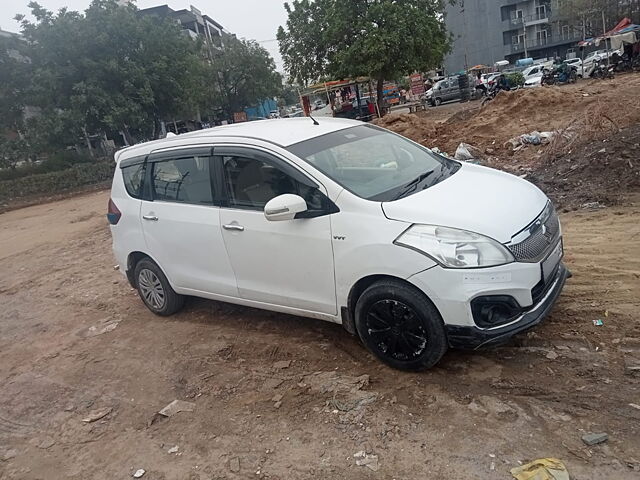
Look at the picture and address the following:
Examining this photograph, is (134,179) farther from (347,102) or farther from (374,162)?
(347,102)

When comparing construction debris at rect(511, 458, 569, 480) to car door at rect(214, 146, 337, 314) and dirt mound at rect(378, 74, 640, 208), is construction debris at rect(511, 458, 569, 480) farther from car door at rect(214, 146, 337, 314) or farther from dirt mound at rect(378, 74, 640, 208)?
dirt mound at rect(378, 74, 640, 208)

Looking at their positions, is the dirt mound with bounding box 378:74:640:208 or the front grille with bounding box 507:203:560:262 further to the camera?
the dirt mound with bounding box 378:74:640:208

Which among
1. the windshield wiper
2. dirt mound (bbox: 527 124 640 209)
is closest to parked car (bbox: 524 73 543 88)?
dirt mound (bbox: 527 124 640 209)

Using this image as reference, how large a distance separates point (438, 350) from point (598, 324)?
54.1 inches

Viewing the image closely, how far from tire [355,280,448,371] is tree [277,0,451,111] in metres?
26.9

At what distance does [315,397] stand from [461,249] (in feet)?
4.82

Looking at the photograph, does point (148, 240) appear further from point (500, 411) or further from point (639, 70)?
point (639, 70)

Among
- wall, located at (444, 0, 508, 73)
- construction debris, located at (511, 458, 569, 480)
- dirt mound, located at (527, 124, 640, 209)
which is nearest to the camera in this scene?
construction debris, located at (511, 458, 569, 480)

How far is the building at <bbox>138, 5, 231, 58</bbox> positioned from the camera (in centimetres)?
4841

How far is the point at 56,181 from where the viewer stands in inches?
917

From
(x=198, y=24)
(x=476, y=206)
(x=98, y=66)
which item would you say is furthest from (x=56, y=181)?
(x=198, y=24)

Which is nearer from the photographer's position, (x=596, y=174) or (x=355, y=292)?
(x=355, y=292)

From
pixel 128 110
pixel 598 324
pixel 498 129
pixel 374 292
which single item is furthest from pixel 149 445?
pixel 128 110

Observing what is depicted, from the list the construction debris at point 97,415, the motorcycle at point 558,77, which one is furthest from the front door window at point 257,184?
the motorcycle at point 558,77
